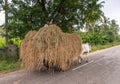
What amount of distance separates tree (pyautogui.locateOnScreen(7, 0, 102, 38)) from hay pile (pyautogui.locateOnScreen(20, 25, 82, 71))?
4.88 metres

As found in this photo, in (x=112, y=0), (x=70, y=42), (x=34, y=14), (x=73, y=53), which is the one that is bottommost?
(x=73, y=53)

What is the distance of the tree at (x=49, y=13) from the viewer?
13.6m

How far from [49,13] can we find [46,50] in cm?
728

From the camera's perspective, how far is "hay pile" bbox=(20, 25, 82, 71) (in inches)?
326

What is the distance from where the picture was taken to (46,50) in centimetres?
828

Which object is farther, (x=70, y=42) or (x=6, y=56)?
(x=6, y=56)

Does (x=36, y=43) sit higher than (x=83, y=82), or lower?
higher

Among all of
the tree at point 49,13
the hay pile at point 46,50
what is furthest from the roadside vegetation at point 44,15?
the hay pile at point 46,50

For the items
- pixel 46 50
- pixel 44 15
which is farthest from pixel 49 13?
pixel 46 50

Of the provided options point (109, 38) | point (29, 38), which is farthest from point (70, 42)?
point (109, 38)

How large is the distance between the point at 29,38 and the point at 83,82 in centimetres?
359

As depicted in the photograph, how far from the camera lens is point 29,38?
29.2 feet

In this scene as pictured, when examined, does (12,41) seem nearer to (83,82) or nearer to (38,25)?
(38,25)

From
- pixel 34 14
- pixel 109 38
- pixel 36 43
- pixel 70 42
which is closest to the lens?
pixel 36 43
